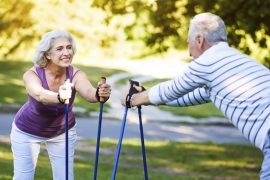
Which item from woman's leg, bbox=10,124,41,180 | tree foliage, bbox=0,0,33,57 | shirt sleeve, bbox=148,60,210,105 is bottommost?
woman's leg, bbox=10,124,41,180

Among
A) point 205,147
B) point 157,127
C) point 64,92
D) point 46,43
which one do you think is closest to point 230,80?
point 64,92

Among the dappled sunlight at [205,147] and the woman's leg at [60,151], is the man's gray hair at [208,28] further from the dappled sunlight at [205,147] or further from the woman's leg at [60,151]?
the dappled sunlight at [205,147]

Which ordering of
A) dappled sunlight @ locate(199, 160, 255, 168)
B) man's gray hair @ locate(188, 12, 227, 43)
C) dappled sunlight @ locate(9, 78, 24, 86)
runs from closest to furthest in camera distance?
man's gray hair @ locate(188, 12, 227, 43) < dappled sunlight @ locate(199, 160, 255, 168) < dappled sunlight @ locate(9, 78, 24, 86)

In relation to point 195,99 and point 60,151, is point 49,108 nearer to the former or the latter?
point 60,151

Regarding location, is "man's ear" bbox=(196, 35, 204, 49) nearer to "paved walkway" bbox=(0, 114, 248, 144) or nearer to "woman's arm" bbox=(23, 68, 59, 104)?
"woman's arm" bbox=(23, 68, 59, 104)

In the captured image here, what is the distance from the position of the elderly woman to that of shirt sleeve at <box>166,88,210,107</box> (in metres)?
0.66

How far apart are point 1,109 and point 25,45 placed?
9.71 m

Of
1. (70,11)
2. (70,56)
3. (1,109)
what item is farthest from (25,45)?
(70,56)

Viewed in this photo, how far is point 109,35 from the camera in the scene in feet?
89.1

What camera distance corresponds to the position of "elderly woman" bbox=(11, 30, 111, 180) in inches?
186

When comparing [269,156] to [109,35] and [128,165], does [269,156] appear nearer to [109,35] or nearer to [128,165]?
[128,165]

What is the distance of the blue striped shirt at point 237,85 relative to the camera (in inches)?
155

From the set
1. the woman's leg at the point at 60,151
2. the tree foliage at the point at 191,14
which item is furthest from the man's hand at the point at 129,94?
the tree foliage at the point at 191,14

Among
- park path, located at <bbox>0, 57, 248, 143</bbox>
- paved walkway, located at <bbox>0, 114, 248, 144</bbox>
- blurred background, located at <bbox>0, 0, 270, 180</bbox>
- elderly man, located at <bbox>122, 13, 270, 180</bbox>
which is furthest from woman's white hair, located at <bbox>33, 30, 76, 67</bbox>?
paved walkway, located at <bbox>0, 114, 248, 144</bbox>
